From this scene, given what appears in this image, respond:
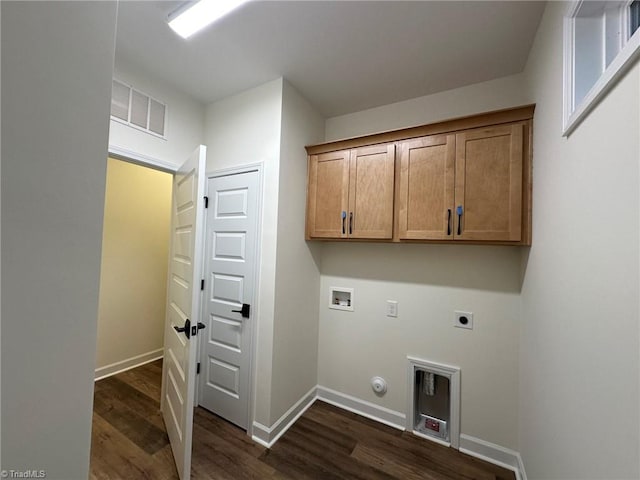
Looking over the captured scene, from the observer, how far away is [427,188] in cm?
181

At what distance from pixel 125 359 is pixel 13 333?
3206 mm

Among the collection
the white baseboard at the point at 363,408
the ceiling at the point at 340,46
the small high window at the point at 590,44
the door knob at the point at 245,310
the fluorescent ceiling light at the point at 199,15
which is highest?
the ceiling at the point at 340,46

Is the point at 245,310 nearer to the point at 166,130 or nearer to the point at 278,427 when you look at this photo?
the point at 278,427

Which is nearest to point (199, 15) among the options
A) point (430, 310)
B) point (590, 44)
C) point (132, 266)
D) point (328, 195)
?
point (328, 195)

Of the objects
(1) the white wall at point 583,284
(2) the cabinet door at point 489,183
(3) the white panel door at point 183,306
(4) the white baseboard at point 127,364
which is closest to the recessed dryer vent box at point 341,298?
(2) the cabinet door at point 489,183

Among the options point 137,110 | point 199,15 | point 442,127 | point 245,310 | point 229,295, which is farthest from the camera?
point 229,295

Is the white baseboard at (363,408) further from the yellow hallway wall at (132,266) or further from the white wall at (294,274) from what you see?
the yellow hallway wall at (132,266)

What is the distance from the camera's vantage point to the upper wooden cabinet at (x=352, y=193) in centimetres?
196

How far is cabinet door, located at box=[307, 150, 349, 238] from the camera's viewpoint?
211 centimetres

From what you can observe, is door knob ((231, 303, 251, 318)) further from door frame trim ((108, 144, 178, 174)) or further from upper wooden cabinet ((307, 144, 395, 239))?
door frame trim ((108, 144, 178, 174))

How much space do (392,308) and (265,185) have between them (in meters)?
1.47

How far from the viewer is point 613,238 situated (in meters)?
0.74

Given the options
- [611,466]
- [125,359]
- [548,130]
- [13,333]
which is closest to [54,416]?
[13,333]

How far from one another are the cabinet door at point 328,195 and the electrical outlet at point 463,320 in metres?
1.05
